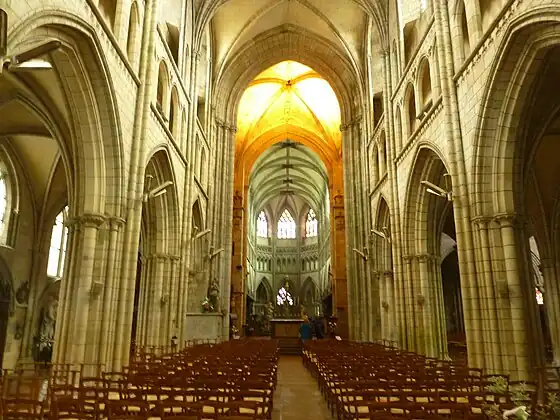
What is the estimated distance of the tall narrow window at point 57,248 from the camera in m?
21.1

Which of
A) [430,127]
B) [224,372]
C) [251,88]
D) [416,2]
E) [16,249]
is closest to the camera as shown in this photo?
[224,372]

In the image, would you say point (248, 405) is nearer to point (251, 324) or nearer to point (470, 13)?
point (470, 13)

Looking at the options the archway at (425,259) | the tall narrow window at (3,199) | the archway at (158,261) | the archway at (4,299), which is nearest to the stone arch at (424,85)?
the archway at (425,259)

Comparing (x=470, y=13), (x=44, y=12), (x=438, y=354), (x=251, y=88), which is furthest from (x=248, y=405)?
(x=251, y=88)

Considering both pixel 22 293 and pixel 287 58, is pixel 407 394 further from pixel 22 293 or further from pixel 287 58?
pixel 287 58

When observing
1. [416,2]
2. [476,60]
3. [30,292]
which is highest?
[416,2]

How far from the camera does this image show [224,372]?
8.40 m

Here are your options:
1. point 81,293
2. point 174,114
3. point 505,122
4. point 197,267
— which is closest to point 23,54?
point 81,293

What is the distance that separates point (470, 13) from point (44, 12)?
975 cm

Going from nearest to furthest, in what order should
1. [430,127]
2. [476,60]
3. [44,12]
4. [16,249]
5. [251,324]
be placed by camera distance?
[44,12] < [476,60] < [430,127] < [16,249] < [251,324]

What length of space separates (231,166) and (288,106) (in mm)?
10947

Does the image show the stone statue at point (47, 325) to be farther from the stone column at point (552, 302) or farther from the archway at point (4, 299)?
the stone column at point (552, 302)

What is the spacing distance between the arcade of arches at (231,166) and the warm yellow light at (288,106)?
0.33 meters

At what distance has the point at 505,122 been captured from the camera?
10469 mm
